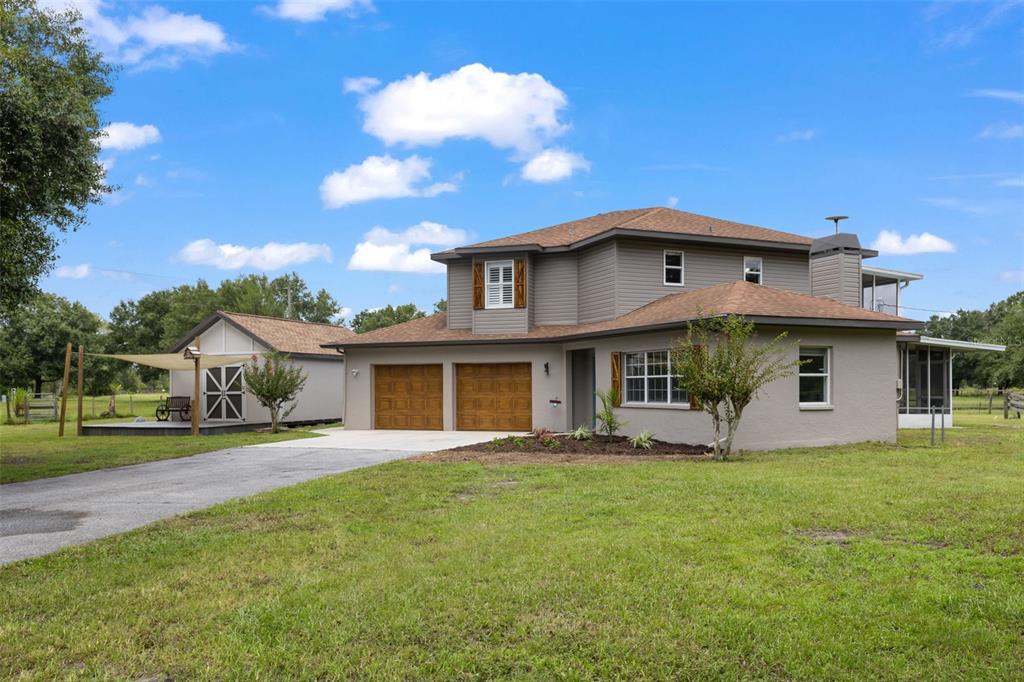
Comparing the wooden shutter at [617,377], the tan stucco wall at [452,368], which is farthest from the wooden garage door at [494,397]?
the wooden shutter at [617,377]

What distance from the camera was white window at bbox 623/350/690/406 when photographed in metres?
15.2

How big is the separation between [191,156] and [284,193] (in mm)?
6065

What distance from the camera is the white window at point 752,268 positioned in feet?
65.6

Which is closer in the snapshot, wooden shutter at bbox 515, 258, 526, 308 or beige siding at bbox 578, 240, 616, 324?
beige siding at bbox 578, 240, 616, 324

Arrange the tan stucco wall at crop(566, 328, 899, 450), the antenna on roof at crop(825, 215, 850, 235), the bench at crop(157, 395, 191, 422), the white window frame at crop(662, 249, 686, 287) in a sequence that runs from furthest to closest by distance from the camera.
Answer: the bench at crop(157, 395, 191, 422) → the white window frame at crop(662, 249, 686, 287) → the antenna on roof at crop(825, 215, 850, 235) → the tan stucco wall at crop(566, 328, 899, 450)

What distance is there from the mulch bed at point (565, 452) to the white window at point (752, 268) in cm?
738

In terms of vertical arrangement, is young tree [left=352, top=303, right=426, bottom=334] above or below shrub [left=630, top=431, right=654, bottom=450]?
above

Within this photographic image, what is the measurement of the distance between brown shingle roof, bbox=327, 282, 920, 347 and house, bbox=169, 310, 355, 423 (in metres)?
6.84

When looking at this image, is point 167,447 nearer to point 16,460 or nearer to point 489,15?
point 16,460

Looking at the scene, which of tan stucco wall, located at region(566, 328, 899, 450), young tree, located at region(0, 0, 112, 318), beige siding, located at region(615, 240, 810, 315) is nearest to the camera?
young tree, located at region(0, 0, 112, 318)

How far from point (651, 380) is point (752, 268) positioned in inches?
261

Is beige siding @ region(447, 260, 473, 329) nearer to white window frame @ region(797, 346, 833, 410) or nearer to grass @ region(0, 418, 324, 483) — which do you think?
grass @ region(0, 418, 324, 483)

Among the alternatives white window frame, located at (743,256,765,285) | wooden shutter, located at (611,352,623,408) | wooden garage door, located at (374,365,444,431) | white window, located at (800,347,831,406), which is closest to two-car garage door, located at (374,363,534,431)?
Result: wooden garage door, located at (374,365,444,431)

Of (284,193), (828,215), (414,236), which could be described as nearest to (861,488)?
(828,215)
